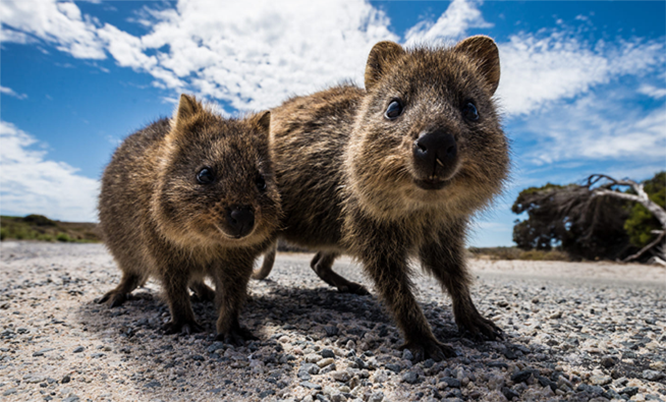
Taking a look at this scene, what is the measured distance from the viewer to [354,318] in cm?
486

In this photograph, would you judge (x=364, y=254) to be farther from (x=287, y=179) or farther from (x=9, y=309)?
(x=9, y=309)

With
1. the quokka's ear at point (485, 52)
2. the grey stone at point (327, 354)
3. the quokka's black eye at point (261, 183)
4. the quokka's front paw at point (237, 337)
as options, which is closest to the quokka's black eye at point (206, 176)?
the quokka's black eye at point (261, 183)

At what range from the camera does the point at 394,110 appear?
348cm

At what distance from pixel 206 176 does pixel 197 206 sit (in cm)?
31

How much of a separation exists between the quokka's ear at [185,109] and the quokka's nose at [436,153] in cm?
257

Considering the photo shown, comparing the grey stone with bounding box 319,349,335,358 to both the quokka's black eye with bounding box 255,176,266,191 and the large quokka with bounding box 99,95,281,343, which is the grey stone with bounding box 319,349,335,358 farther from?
the quokka's black eye with bounding box 255,176,266,191

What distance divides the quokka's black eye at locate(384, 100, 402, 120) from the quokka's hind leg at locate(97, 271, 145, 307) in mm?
4022

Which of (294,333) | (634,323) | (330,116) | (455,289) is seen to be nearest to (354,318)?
(294,333)

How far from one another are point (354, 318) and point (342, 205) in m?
1.49

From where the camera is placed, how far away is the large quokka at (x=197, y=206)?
361 centimetres

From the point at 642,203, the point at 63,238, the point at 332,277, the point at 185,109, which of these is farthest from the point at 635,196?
the point at 63,238

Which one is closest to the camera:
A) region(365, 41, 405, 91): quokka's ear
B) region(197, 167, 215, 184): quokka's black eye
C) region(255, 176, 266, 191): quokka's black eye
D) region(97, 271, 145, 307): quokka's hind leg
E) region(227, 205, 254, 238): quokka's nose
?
region(227, 205, 254, 238): quokka's nose

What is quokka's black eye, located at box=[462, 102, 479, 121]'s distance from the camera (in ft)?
11.2

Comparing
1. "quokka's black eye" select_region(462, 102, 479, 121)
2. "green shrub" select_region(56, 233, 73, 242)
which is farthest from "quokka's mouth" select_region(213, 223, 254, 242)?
"green shrub" select_region(56, 233, 73, 242)
